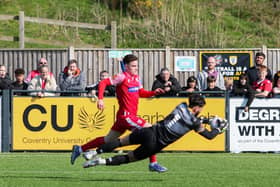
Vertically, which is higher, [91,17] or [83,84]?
[91,17]

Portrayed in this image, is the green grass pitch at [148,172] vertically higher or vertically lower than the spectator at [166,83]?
lower

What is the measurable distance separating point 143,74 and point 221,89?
310 inches

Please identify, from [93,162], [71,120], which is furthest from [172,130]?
[71,120]

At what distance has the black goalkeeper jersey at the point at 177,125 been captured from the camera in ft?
39.9

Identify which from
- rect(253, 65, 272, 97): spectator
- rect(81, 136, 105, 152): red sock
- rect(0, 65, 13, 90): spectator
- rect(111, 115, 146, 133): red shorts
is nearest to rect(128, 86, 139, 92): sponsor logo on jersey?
rect(111, 115, 146, 133): red shorts

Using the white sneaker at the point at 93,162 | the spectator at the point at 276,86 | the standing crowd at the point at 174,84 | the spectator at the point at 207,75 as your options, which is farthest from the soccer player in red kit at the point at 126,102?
the spectator at the point at 207,75

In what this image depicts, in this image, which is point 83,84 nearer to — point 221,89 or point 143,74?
point 221,89

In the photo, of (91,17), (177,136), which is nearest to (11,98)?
(177,136)

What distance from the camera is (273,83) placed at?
18.5 meters

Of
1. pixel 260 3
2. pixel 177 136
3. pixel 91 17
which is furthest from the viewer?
pixel 260 3

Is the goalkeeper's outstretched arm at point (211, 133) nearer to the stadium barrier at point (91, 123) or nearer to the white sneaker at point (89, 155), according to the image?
the white sneaker at point (89, 155)

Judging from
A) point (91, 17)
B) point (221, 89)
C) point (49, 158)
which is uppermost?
point (91, 17)

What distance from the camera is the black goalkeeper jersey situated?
479 inches

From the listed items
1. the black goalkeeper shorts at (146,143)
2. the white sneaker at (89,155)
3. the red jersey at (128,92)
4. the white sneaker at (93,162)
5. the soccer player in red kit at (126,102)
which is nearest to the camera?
the black goalkeeper shorts at (146,143)
